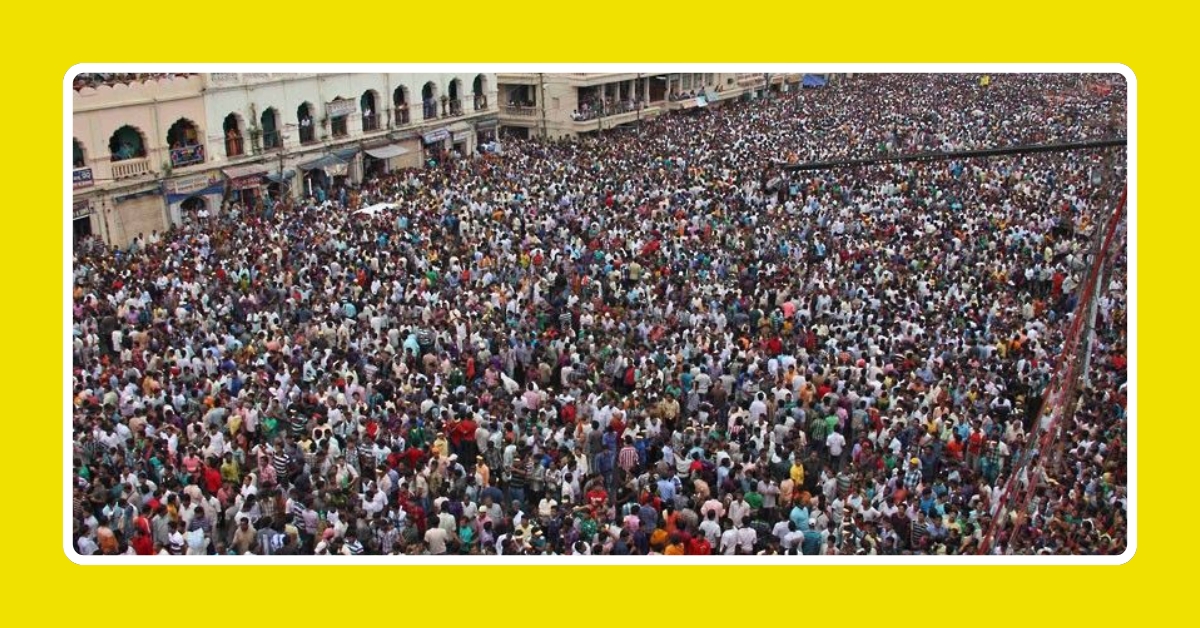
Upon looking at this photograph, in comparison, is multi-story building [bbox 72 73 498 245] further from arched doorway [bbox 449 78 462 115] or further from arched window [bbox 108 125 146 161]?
arched doorway [bbox 449 78 462 115]

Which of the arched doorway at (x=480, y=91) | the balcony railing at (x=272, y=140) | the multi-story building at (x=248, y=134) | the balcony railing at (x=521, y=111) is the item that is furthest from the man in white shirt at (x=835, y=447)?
the balcony railing at (x=521, y=111)

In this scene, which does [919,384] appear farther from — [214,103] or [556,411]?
[214,103]

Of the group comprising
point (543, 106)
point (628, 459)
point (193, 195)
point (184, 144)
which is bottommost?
point (628, 459)

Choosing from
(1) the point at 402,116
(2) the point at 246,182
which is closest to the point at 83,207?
(2) the point at 246,182

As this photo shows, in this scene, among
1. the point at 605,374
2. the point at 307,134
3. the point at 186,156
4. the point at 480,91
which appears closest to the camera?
the point at 605,374

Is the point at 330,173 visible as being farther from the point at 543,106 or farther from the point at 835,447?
the point at 835,447

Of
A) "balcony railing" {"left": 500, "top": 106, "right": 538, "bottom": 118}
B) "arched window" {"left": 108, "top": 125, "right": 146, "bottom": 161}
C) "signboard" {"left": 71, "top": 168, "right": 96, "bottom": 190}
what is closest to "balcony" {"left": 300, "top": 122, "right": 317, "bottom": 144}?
"arched window" {"left": 108, "top": 125, "right": 146, "bottom": 161}
